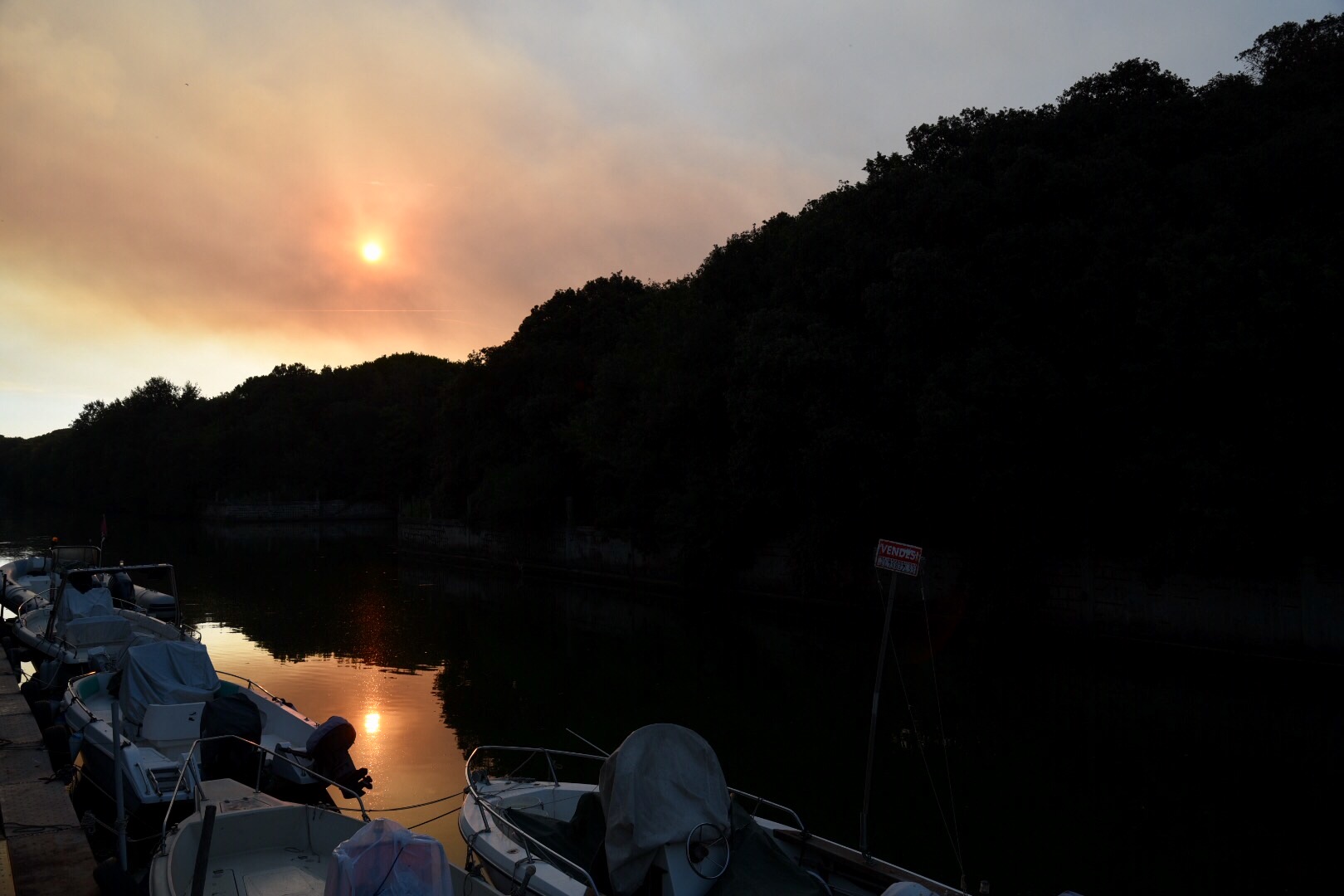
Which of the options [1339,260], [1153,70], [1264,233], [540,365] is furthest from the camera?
[540,365]

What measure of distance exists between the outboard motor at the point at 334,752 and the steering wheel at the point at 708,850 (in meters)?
5.56

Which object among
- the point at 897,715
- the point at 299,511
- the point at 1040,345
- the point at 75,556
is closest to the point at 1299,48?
the point at 1040,345

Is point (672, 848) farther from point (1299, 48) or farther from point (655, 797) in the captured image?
point (1299, 48)

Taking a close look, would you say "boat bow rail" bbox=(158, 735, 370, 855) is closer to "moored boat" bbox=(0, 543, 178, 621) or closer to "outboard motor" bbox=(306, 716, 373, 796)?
"outboard motor" bbox=(306, 716, 373, 796)

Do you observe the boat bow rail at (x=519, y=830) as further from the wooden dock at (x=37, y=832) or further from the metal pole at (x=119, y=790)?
the wooden dock at (x=37, y=832)

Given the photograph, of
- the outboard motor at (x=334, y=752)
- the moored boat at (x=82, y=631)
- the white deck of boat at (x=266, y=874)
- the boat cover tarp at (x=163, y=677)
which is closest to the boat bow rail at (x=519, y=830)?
the white deck of boat at (x=266, y=874)

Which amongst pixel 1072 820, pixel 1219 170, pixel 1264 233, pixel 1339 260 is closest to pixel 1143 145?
pixel 1219 170

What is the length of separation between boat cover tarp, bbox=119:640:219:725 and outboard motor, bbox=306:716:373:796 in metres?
2.52

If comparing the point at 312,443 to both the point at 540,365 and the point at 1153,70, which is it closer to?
the point at 540,365

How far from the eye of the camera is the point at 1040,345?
22.3 metres

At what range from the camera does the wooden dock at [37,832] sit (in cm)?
743

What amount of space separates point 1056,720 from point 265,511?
73540 mm

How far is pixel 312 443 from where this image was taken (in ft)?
267

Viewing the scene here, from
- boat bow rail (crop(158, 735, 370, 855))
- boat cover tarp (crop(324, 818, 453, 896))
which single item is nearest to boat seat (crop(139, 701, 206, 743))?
boat bow rail (crop(158, 735, 370, 855))
